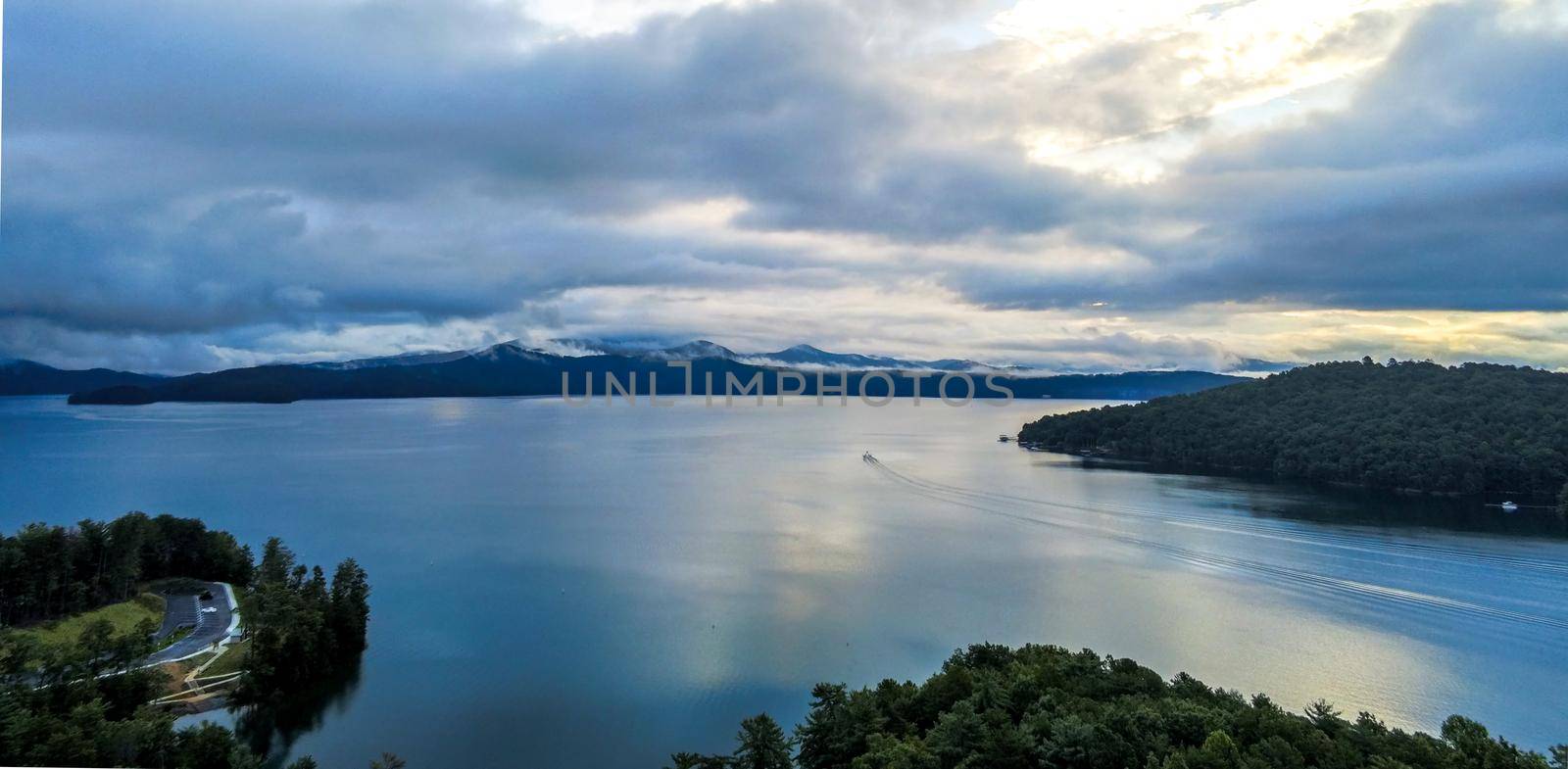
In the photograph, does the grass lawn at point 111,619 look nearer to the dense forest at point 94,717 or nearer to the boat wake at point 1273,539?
the dense forest at point 94,717

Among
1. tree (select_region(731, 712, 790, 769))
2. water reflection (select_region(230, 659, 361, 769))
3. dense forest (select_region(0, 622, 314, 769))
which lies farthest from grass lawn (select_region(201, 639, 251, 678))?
tree (select_region(731, 712, 790, 769))

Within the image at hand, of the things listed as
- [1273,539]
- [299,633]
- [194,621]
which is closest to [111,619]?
[194,621]

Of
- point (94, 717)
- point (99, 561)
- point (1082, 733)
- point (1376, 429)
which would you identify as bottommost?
point (94, 717)

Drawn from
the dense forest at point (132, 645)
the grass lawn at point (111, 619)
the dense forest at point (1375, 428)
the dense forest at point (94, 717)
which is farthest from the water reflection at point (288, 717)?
the dense forest at point (1375, 428)

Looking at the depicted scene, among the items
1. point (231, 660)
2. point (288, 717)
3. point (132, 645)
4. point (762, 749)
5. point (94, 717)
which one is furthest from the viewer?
point (231, 660)

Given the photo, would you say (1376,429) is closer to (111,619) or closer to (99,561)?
(111,619)

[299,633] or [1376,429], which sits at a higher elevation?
[1376,429]

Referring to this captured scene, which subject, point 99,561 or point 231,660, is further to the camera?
point 99,561
